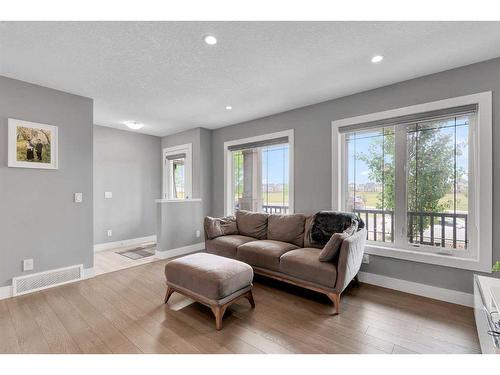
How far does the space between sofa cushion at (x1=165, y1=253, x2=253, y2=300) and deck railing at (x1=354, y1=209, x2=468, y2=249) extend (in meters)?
1.86

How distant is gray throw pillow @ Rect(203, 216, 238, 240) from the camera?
3523 mm

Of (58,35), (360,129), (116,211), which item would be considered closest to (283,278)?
(360,129)

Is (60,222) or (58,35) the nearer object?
(58,35)

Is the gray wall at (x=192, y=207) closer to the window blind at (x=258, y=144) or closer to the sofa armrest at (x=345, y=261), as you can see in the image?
the window blind at (x=258, y=144)

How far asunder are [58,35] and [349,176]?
11.3 feet

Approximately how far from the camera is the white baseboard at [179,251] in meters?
4.02

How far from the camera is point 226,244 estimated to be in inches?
129

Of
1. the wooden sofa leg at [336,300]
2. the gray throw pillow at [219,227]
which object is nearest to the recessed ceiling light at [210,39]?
the gray throw pillow at [219,227]

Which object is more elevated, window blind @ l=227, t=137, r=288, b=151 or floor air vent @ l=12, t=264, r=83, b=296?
window blind @ l=227, t=137, r=288, b=151

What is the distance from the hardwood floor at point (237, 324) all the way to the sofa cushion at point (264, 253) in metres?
0.33

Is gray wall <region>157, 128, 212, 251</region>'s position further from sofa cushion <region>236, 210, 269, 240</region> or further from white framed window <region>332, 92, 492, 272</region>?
white framed window <region>332, 92, 492, 272</region>

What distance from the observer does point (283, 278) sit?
2.65 m

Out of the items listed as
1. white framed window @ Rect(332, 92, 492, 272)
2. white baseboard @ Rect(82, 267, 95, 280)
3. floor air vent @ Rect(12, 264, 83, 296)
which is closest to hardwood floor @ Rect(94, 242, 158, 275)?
white baseboard @ Rect(82, 267, 95, 280)
